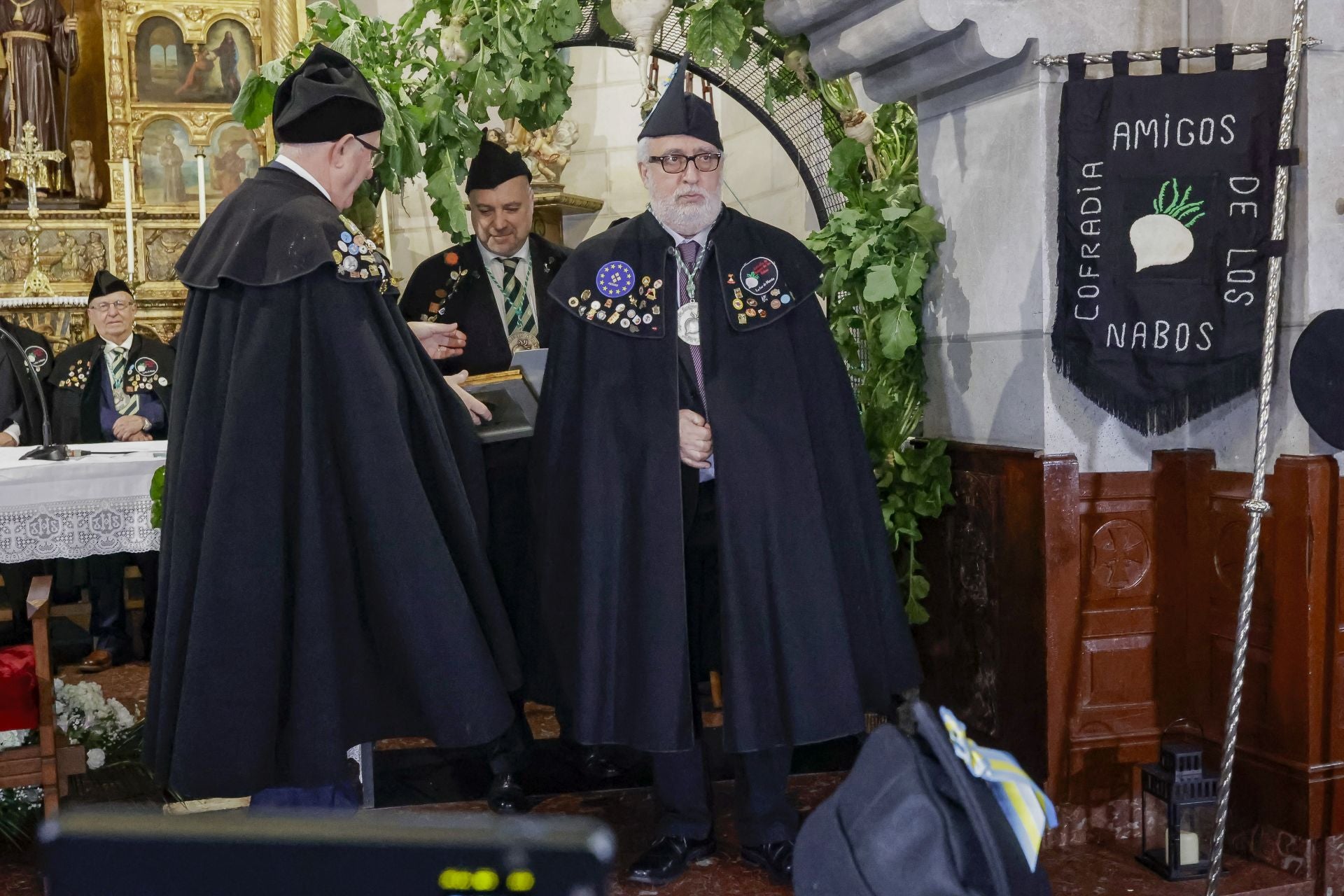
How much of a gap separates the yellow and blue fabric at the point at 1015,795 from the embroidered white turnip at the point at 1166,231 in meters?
2.31

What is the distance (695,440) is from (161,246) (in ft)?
19.2

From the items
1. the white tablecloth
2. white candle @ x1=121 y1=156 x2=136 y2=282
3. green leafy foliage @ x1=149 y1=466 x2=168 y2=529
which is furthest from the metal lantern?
white candle @ x1=121 y1=156 x2=136 y2=282

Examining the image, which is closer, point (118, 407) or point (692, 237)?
point (692, 237)

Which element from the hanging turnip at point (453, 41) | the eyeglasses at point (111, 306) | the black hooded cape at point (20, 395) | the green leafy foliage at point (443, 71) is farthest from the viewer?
the black hooded cape at point (20, 395)

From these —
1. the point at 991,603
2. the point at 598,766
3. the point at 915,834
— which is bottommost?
the point at 598,766

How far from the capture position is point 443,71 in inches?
167

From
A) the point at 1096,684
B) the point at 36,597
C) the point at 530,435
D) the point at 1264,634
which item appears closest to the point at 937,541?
the point at 1096,684

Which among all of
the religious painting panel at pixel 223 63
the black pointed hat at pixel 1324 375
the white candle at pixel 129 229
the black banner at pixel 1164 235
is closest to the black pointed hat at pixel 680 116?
the black banner at pixel 1164 235

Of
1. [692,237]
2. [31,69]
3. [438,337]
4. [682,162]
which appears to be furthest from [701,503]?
[31,69]

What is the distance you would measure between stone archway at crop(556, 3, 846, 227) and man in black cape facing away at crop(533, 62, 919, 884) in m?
1.28

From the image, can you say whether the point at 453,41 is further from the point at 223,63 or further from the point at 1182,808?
the point at 223,63

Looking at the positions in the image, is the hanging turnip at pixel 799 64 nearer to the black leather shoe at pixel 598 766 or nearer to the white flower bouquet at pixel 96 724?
the black leather shoe at pixel 598 766

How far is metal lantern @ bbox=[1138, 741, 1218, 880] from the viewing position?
3.30 meters

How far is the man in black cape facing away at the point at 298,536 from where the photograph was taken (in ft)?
10.2
